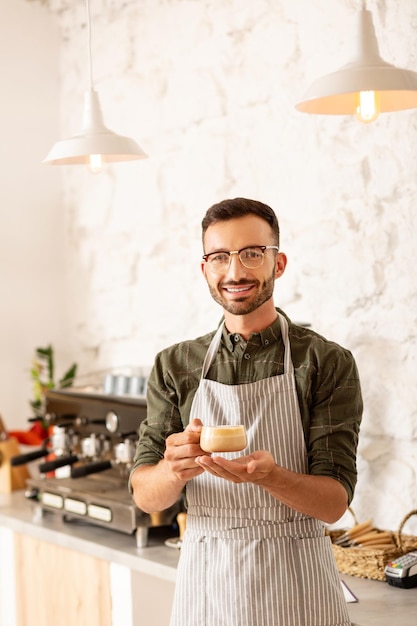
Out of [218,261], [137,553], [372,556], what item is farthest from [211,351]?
[137,553]

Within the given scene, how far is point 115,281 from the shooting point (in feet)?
12.4

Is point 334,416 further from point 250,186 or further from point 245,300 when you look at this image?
point 250,186

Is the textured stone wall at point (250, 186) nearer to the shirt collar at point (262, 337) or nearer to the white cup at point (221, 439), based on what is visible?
the shirt collar at point (262, 337)

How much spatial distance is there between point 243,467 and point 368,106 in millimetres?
881

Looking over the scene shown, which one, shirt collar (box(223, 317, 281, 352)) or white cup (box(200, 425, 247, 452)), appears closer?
white cup (box(200, 425, 247, 452))

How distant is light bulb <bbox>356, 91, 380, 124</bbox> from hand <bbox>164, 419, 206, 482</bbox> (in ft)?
2.63

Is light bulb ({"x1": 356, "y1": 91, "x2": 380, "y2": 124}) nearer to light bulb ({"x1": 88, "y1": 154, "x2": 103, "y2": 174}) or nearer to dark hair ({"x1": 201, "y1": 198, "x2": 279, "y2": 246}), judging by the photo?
dark hair ({"x1": 201, "y1": 198, "x2": 279, "y2": 246})

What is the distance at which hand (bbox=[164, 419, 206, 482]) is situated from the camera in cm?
178

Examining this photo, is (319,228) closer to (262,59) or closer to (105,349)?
(262,59)

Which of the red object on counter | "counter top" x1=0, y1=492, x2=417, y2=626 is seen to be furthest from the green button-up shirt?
the red object on counter

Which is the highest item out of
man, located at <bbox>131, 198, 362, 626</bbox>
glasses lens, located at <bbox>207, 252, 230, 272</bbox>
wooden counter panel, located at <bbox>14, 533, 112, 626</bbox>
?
glasses lens, located at <bbox>207, 252, 230, 272</bbox>

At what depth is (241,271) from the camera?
75.2 inches

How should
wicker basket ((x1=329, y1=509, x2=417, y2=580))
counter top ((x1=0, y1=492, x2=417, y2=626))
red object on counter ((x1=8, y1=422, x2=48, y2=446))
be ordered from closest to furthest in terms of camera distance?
counter top ((x1=0, y1=492, x2=417, y2=626)) → wicker basket ((x1=329, y1=509, x2=417, y2=580)) → red object on counter ((x1=8, y1=422, x2=48, y2=446))

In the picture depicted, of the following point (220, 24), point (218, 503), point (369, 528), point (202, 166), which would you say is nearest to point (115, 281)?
point (202, 166)
